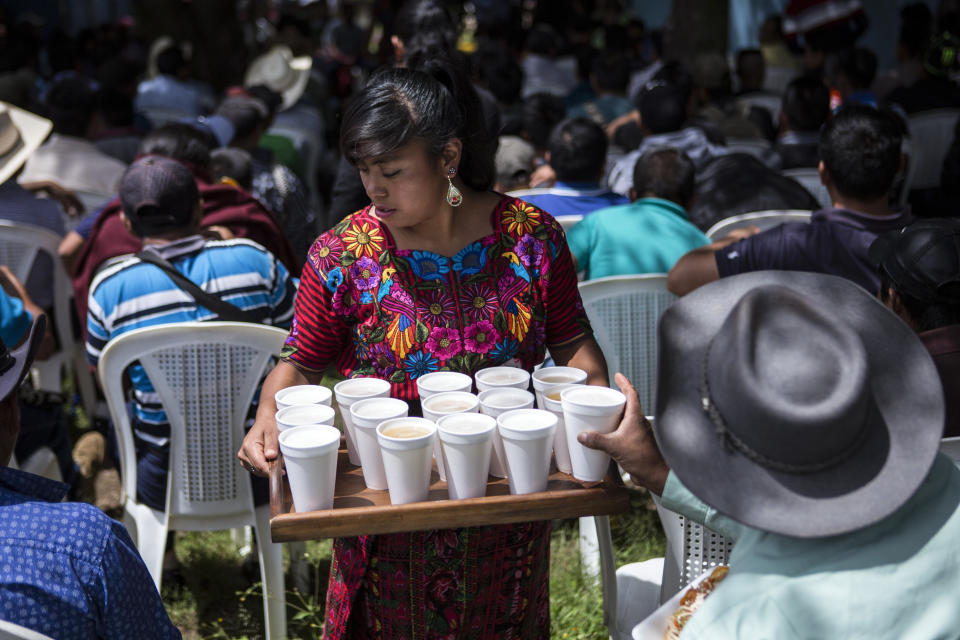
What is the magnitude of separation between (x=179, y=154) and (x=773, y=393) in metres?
3.42

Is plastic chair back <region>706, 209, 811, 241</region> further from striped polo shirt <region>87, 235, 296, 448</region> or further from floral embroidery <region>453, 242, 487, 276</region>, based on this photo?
floral embroidery <region>453, 242, 487, 276</region>

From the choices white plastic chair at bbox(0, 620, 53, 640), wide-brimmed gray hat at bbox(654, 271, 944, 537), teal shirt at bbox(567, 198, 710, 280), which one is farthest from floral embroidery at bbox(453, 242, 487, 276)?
teal shirt at bbox(567, 198, 710, 280)

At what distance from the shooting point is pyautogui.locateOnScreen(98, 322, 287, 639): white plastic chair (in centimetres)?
292

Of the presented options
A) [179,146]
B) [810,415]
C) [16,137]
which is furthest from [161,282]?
[810,415]

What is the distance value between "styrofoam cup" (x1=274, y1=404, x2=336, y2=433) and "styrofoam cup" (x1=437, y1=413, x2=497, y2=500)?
25 cm

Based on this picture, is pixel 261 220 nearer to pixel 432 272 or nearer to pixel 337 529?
pixel 432 272

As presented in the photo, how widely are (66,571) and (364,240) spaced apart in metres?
0.95

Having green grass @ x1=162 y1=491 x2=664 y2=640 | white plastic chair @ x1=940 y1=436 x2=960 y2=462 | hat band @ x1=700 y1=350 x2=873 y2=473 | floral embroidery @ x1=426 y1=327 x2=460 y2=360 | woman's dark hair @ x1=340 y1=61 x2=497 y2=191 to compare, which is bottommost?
green grass @ x1=162 y1=491 x2=664 y2=640

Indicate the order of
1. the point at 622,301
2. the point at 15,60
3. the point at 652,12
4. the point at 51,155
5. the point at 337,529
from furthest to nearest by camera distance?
the point at 652,12 → the point at 15,60 → the point at 51,155 → the point at 622,301 → the point at 337,529

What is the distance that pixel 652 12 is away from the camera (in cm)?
1764

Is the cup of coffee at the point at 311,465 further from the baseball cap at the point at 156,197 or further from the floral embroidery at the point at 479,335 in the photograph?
the baseball cap at the point at 156,197

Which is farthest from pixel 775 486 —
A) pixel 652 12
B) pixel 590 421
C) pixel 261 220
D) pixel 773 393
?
pixel 652 12

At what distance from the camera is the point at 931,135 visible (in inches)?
267

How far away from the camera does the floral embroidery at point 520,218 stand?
2.22 meters
